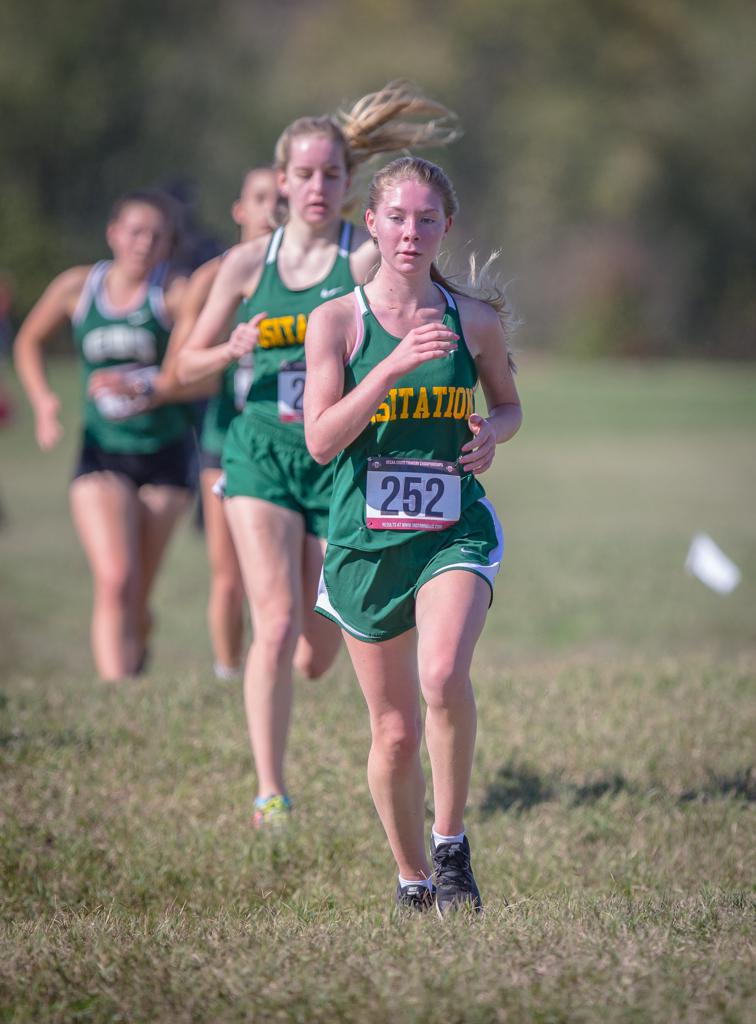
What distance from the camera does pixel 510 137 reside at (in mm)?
73812

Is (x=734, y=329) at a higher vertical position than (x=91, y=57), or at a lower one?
lower

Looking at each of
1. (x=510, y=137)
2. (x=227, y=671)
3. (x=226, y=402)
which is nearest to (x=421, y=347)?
(x=226, y=402)

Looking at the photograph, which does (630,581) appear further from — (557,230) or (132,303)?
(557,230)

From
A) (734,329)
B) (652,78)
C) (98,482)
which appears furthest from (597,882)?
(652,78)

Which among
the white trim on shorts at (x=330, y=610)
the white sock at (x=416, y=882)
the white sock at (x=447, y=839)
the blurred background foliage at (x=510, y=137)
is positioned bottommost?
the white sock at (x=416, y=882)

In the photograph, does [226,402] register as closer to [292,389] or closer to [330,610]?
[292,389]

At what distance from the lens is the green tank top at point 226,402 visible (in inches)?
294

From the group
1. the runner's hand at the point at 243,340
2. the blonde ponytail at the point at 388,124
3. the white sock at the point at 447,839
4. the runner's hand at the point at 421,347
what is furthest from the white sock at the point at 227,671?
the runner's hand at the point at 421,347

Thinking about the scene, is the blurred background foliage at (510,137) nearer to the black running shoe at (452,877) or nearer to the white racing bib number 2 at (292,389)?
the white racing bib number 2 at (292,389)

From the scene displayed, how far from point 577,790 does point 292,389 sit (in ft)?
6.65

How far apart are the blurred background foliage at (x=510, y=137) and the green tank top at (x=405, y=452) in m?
46.8

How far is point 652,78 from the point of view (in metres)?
76.4

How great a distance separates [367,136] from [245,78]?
204ft

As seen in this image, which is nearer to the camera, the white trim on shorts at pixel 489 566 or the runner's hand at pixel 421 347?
the runner's hand at pixel 421 347
